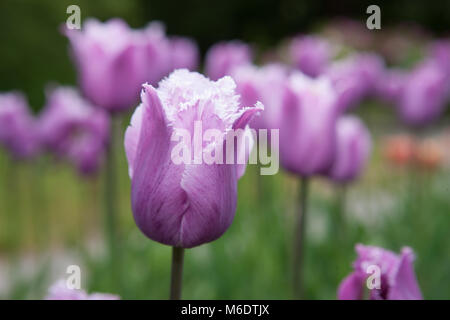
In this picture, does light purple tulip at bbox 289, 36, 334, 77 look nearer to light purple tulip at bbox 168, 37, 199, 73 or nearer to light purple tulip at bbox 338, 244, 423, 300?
light purple tulip at bbox 168, 37, 199, 73

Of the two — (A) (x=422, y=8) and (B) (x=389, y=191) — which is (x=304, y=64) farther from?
(A) (x=422, y=8)

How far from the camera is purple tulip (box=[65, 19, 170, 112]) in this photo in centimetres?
159

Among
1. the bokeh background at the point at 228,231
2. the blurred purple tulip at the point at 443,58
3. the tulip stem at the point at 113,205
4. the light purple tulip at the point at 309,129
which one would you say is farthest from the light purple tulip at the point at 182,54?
the blurred purple tulip at the point at 443,58

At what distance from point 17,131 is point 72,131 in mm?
237

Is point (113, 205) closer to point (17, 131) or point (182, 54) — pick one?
point (17, 131)

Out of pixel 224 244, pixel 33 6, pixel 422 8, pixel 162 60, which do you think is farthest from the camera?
pixel 422 8

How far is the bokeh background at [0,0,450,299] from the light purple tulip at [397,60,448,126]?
1.20 feet

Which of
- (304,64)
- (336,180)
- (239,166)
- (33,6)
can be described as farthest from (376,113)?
(239,166)

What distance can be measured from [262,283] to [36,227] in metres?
1.59

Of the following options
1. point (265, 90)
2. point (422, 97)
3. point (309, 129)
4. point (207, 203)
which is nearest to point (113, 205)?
point (265, 90)

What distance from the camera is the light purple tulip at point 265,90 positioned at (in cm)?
147

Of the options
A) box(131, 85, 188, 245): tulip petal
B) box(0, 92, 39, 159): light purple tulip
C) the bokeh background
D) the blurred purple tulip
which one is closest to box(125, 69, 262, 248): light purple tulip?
box(131, 85, 188, 245): tulip petal

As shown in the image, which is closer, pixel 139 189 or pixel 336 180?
pixel 139 189

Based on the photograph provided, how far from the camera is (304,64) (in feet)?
9.05
